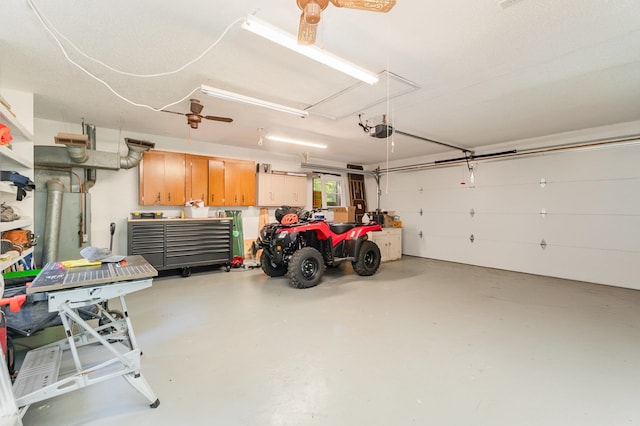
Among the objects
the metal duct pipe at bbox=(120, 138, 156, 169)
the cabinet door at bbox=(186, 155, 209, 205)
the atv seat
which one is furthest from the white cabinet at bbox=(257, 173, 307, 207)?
the metal duct pipe at bbox=(120, 138, 156, 169)

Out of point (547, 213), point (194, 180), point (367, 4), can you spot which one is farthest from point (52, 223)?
point (547, 213)

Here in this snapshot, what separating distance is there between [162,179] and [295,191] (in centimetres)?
305

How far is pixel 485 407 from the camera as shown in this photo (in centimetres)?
174

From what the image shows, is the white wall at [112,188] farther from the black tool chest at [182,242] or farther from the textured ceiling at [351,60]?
the black tool chest at [182,242]

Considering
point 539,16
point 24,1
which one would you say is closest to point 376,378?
point 539,16

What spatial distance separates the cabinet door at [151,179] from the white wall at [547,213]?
6390mm

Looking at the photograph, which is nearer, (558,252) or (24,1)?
(24,1)

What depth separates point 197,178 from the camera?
557cm

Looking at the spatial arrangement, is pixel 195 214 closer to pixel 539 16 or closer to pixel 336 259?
pixel 336 259

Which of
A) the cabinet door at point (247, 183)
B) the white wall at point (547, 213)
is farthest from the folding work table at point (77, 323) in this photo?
the white wall at point (547, 213)

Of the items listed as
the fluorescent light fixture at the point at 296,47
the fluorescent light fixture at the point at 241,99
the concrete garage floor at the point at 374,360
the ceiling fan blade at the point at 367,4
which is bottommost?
the concrete garage floor at the point at 374,360

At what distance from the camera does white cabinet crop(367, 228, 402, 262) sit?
6.61m

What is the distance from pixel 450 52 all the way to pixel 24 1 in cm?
335

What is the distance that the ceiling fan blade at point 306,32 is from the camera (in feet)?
4.65
